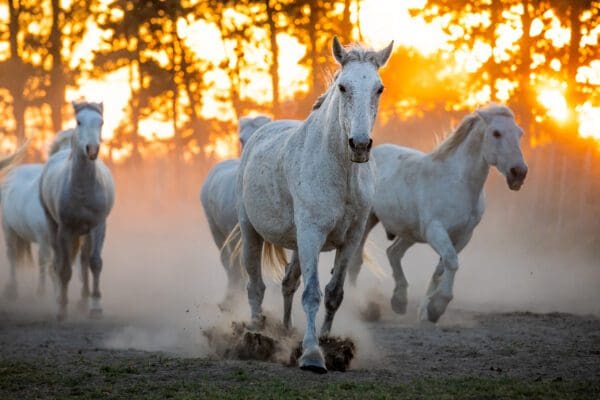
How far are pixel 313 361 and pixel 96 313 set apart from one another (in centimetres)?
653

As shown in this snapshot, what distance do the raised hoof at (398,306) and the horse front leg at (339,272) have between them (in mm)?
4416

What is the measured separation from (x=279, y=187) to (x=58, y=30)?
971 inches

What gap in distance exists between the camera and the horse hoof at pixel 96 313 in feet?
41.7

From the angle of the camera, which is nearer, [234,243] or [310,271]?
[310,271]

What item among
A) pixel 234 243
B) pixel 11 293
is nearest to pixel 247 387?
pixel 234 243

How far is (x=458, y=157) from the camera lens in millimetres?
11367

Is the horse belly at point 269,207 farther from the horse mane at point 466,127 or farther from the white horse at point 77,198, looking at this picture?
the white horse at point 77,198

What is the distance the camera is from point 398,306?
12.1 meters

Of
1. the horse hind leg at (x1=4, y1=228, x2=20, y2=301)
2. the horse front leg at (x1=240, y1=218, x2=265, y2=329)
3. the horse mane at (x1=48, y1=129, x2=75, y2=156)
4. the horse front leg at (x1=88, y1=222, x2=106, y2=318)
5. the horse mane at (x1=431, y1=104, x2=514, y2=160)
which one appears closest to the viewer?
the horse front leg at (x1=240, y1=218, x2=265, y2=329)

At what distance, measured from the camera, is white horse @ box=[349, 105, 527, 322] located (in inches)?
420

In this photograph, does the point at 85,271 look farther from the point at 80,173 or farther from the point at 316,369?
the point at 316,369

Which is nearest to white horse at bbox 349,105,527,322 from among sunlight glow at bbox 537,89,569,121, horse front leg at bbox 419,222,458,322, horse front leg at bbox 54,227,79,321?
horse front leg at bbox 419,222,458,322

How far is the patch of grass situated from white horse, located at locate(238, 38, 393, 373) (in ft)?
2.15

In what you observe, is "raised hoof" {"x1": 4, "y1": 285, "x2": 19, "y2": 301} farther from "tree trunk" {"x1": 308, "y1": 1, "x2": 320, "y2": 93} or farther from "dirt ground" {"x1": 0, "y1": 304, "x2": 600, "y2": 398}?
"tree trunk" {"x1": 308, "y1": 1, "x2": 320, "y2": 93}
